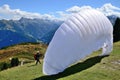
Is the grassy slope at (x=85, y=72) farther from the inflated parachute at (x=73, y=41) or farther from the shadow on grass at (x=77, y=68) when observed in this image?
the inflated parachute at (x=73, y=41)

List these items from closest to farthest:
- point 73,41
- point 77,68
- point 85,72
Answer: point 73,41 → point 85,72 → point 77,68

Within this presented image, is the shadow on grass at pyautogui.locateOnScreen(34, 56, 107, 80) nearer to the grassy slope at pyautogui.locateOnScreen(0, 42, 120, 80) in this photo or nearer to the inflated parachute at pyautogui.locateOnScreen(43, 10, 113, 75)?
the grassy slope at pyautogui.locateOnScreen(0, 42, 120, 80)

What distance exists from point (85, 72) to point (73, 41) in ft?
15.0

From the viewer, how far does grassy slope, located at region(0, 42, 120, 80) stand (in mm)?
32812

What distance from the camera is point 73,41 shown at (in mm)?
31578

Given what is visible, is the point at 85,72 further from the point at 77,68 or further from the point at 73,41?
the point at 73,41

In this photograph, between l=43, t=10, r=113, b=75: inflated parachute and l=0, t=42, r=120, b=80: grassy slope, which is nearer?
l=43, t=10, r=113, b=75: inflated parachute

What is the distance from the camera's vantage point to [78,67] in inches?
1481

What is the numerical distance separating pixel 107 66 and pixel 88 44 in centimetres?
525

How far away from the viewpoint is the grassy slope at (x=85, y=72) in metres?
32.8

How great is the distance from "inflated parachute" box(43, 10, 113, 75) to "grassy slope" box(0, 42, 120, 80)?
1899 millimetres

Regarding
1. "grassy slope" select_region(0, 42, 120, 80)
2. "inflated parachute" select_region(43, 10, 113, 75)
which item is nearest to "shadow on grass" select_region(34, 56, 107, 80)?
"grassy slope" select_region(0, 42, 120, 80)

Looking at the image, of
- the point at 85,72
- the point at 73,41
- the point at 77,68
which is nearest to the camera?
the point at 73,41

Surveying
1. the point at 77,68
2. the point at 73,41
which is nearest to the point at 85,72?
the point at 77,68
